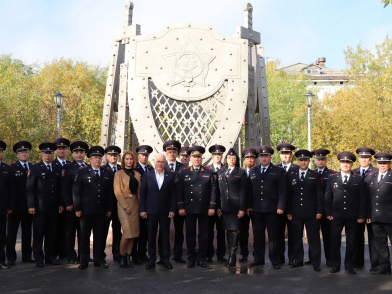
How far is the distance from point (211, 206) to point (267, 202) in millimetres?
785

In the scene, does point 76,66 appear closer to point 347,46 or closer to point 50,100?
point 50,100

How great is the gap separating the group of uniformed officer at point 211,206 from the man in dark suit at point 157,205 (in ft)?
0.69

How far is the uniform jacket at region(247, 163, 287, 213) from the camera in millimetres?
6551

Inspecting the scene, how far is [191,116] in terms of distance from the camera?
8.59 m

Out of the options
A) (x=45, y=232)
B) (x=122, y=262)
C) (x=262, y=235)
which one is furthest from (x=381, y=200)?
(x=45, y=232)

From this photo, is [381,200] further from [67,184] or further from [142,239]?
[67,184]

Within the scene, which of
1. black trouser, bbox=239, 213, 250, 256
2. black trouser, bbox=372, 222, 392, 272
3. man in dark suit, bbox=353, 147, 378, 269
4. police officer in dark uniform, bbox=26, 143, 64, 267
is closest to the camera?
black trouser, bbox=372, 222, 392, 272

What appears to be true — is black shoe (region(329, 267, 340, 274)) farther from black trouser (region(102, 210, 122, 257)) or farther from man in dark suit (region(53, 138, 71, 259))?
man in dark suit (region(53, 138, 71, 259))

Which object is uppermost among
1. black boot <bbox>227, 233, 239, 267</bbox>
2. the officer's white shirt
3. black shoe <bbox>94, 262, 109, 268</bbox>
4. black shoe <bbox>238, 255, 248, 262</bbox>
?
the officer's white shirt

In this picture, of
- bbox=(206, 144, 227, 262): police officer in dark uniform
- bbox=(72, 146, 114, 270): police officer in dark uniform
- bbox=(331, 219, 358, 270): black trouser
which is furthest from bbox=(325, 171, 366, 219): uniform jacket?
bbox=(72, 146, 114, 270): police officer in dark uniform

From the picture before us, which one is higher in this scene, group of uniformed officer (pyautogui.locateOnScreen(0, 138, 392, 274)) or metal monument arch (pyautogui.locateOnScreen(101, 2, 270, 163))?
metal monument arch (pyautogui.locateOnScreen(101, 2, 270, 163))

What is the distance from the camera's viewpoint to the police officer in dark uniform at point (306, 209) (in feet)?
21.2

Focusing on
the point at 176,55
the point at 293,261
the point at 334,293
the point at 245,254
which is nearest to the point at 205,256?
the point at 245,254

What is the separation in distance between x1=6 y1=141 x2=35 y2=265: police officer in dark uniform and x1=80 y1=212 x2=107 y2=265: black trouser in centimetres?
102
